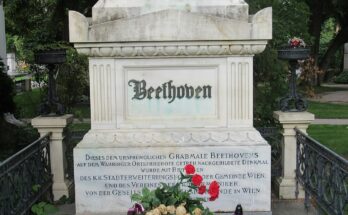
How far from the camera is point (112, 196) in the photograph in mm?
5062

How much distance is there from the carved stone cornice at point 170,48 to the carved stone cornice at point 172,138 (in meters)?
0.74

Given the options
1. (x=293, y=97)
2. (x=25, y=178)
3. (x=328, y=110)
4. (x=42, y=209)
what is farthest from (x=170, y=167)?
(x=328, y=110)

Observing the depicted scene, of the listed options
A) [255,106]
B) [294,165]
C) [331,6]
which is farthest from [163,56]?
[331,6]

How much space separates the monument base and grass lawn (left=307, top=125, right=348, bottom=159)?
5.85m

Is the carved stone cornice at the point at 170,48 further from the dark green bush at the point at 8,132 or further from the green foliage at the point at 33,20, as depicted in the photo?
the green foliage at the point at 33,20

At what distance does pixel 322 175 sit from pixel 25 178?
2.80 meters

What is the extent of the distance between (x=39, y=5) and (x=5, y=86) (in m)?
10.8

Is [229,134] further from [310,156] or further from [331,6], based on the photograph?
[331,6]

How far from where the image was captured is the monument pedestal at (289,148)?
Result: 20.7ft

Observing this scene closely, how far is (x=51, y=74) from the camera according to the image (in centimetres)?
649

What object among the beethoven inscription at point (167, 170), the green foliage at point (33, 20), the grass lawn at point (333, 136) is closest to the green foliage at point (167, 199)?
the beethoven inscription at point (167, 170)

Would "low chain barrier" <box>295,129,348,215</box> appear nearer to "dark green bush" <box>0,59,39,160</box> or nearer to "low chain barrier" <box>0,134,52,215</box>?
"low chain barrier" <box>0,134,52,215</box>

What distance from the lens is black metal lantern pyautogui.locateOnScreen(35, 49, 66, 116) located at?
6305mm

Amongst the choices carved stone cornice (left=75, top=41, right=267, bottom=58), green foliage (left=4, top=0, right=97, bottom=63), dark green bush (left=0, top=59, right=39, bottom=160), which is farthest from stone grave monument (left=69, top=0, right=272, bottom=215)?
green foliage (left=4, top=0, right=97, bottom=63)
